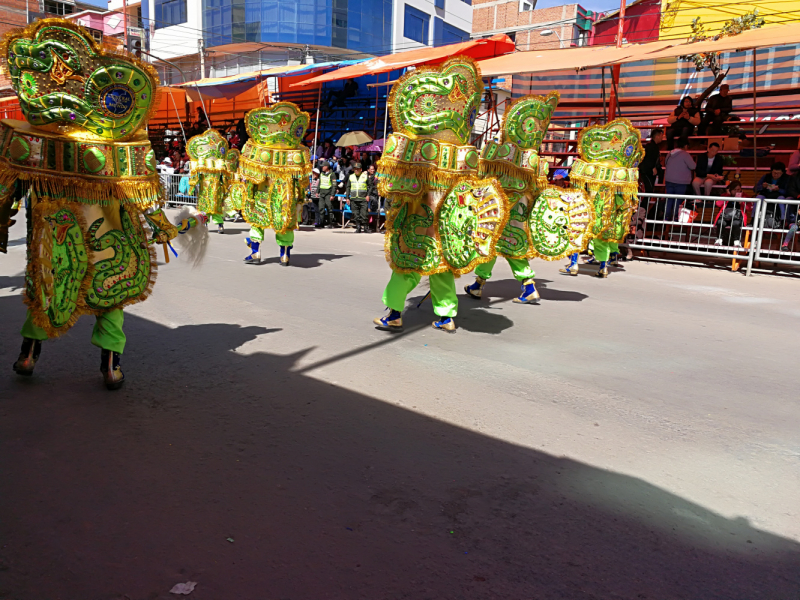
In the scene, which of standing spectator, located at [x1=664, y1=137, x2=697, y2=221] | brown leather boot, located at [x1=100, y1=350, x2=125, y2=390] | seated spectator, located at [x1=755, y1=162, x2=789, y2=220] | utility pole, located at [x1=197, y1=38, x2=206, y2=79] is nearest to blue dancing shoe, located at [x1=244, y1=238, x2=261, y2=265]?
brown leather boot, located at [x1=100, y1=350, x2=125, y2=390]

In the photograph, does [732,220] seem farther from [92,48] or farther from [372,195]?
[92,48]

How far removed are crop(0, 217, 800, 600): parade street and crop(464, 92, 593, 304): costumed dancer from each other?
1157 millimetres

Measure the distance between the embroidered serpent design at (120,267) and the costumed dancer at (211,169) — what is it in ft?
26.7

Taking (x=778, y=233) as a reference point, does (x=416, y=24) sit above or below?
above

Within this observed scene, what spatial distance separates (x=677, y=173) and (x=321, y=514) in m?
11.2

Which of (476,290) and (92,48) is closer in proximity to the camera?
(92,48)

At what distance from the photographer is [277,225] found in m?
8.96

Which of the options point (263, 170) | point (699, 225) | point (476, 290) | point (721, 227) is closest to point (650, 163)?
point (699, 225)

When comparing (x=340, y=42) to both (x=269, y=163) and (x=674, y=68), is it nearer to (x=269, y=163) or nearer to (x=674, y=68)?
(x=674, y=68)

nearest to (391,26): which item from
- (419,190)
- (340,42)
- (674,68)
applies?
(340,42)

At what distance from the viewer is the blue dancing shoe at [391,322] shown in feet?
18.5

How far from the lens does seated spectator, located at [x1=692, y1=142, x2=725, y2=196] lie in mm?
11875

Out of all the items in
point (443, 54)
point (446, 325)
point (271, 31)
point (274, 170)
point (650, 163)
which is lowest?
point (446, 325)

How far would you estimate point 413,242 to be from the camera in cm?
524
